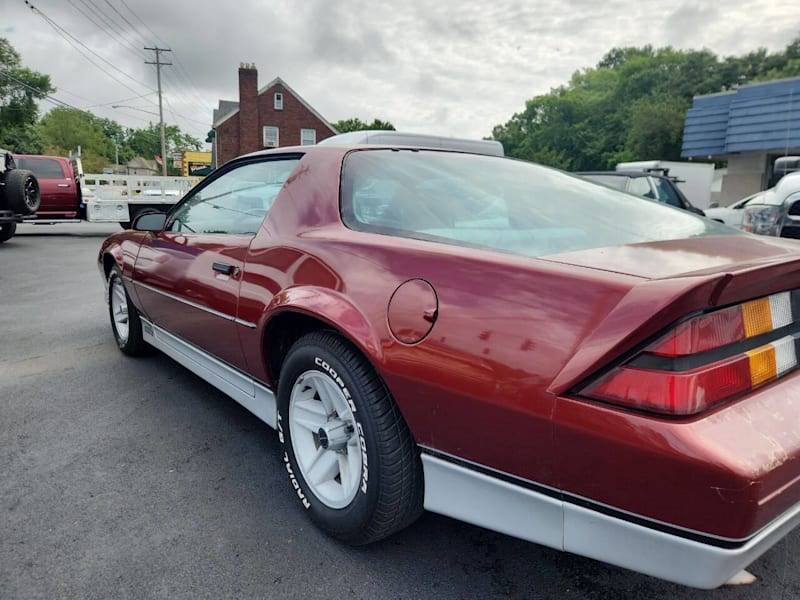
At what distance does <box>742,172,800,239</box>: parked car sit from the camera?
5.06m

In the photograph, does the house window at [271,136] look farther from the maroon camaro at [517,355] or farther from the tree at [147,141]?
the tree at [147,141]

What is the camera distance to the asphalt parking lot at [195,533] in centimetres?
171

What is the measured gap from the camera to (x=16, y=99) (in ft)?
171

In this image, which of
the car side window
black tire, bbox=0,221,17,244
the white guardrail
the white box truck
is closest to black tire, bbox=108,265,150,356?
the car side window

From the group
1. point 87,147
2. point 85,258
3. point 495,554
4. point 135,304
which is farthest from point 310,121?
point 87,147

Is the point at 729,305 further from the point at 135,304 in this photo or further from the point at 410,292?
the point at 135,304

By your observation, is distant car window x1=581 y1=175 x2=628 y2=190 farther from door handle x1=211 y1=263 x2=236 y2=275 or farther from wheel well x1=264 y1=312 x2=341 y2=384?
wheel well x1=264 y1=312 x2=341 y2=384

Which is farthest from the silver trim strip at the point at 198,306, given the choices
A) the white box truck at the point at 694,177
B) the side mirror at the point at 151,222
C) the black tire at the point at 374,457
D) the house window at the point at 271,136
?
the house window at the point at 271,136

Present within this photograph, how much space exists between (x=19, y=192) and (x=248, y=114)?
25.5 m

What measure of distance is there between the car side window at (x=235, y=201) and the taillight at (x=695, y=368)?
5.62ft

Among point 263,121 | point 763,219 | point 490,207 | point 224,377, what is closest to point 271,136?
point 263,121

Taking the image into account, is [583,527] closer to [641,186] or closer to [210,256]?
[210,256]

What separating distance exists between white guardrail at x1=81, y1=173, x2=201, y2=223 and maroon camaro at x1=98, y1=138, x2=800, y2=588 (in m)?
12.4

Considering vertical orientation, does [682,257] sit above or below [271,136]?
below
